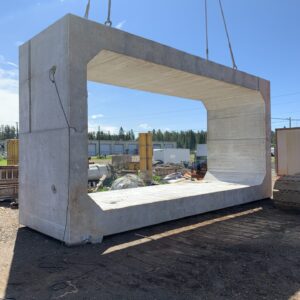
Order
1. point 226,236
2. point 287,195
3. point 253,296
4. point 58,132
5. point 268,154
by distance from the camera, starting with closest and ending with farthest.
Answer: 1. point 253,296
2. point 58,132
3. point 226,236
4. point 287,195
5. point 268,154

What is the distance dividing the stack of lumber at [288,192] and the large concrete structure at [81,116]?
3.25 ft

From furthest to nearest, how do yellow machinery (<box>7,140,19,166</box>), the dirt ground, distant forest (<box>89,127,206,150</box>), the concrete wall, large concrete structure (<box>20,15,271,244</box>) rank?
distant forest (<box>89,127,206,150</box>) < yellow machinery (<box>7,140,19,166</box>) < the concrete wall < large concrete structure (<box>20,15,271,244</box>) < the dirt ground

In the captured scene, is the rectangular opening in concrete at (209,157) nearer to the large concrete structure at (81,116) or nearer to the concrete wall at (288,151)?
the large concrete structure at (81,116)

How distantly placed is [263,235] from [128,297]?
390 centimetres

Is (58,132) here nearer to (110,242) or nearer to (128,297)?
(110,242)

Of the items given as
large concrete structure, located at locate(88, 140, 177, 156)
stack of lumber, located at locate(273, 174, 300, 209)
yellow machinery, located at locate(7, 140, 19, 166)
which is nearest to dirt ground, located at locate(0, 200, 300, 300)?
stack of lumber, located at locate(273, 174, 300, 209)

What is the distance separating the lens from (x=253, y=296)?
4035 millimetres

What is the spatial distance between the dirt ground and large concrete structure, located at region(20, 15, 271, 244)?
444mm

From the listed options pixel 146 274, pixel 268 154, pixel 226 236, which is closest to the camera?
pixel 146 274

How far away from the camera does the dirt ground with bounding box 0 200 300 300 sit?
4.21m

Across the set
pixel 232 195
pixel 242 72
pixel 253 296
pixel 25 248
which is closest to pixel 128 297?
pixel 253 296

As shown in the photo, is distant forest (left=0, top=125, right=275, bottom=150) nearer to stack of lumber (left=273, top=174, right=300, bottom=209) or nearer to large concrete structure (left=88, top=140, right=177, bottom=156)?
large concrete structure (left=88, top=140, right=177, bottom=156)

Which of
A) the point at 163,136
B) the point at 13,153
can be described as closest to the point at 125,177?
the point at 13,153

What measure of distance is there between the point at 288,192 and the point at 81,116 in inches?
254
